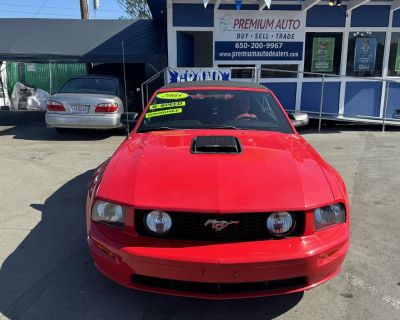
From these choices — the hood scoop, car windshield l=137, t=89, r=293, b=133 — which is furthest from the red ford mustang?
car windshield l=137, t=89, r=293, b=133

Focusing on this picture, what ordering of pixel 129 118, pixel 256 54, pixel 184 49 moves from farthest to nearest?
pixel 184 49, pixel 256 54, pixel 129 118

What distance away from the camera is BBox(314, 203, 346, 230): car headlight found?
2.77m

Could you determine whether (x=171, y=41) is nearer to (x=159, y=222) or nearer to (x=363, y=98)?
(x=363, y=98)

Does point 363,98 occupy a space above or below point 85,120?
above

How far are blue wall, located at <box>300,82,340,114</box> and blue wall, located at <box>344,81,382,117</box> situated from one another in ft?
1.03

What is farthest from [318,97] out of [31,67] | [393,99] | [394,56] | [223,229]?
[31,67]

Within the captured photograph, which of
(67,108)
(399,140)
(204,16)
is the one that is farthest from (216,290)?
(204,16)

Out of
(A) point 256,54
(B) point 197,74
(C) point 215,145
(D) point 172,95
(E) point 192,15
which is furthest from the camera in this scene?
(A) point 256,54

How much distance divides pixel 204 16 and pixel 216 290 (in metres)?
9.86

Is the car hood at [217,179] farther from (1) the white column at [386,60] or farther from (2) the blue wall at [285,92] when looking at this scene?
(1) the white column at [386,60]

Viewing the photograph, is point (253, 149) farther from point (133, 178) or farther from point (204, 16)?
point (204, 16)

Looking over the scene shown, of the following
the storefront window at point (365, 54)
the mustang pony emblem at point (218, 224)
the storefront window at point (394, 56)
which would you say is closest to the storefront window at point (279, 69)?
the storefront window at point (365, 54)

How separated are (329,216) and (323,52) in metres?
9.90

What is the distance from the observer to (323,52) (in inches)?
462
